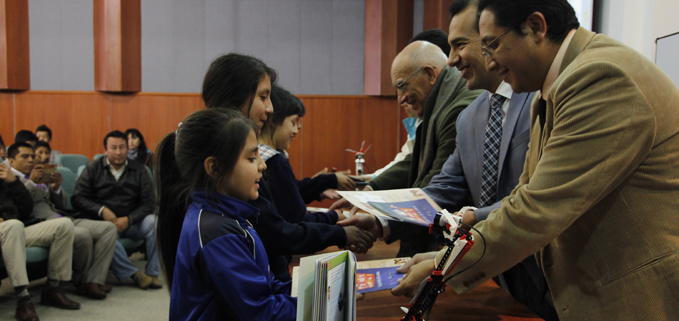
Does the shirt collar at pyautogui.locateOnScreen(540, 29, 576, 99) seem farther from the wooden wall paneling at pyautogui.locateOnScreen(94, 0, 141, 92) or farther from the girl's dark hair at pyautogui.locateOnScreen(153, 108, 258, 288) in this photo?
the wooden wall paneling at pyautogui.locateOnScreen(94, 0, 141, 92)

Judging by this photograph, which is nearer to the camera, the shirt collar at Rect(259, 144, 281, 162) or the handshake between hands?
the handshake between hands

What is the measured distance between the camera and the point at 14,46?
760cm

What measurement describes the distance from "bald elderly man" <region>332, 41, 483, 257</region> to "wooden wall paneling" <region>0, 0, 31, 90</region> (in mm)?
7220

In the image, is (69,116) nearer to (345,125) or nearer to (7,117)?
(7,117)

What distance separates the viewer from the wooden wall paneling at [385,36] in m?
7.56

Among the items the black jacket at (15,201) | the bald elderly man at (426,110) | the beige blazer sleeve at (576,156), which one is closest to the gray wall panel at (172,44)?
the black jacket at (15,201)

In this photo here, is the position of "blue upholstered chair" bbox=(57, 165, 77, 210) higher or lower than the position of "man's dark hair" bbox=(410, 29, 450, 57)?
lower

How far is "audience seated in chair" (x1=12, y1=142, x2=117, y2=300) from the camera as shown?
3859mm

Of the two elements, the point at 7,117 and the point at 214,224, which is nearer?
the point at 214,224

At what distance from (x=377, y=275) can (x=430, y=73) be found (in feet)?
4.19

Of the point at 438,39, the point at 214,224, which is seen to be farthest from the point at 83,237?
the point at 214,224

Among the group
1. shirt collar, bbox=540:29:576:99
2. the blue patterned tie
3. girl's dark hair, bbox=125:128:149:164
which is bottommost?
girl's dark hair, bbox=125:128:149:164

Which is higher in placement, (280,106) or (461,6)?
(461,6)

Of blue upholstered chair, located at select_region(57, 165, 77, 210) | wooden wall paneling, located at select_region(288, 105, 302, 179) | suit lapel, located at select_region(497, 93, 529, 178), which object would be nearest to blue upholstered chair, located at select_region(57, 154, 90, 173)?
blue upholstered chair, located at select_region(57, 165, 77, 210)
